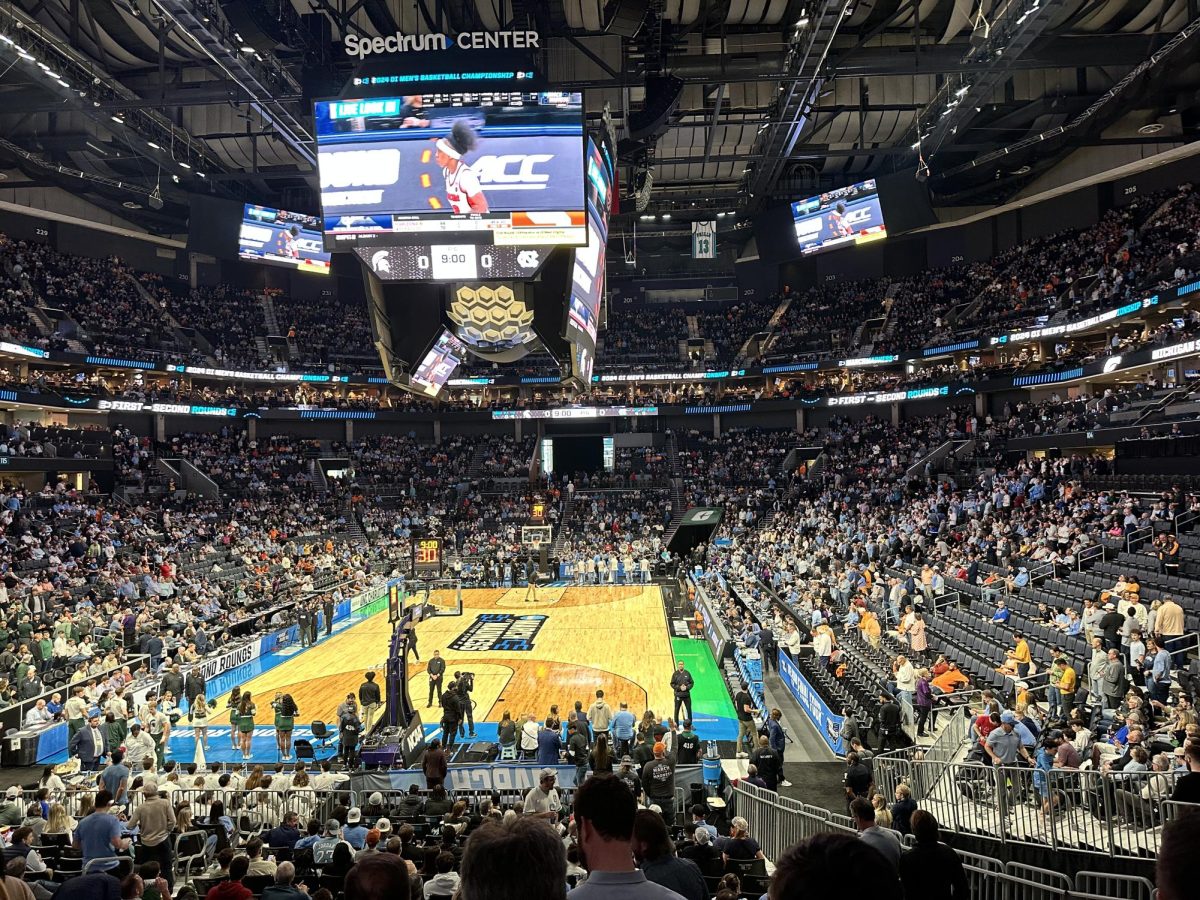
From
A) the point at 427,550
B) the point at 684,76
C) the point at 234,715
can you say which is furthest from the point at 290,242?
the point at 234,715

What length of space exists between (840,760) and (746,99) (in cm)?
2413

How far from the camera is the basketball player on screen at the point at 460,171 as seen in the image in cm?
1196

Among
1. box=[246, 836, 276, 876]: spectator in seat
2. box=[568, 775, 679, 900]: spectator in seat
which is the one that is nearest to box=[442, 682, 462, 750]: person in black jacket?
box=[246, 836, 276, 876]: spectator in seat

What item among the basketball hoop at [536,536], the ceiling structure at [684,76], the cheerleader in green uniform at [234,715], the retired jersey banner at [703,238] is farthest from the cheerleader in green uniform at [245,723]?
the retired jersey banner at [703,238]

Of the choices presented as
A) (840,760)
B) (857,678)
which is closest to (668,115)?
(857,678)

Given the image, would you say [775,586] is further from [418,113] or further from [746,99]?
[418,113]

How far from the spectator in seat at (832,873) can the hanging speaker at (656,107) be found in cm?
2461

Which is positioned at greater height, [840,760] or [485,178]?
[485,178]

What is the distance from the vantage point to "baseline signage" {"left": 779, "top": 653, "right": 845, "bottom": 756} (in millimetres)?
13789

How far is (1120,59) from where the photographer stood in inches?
994

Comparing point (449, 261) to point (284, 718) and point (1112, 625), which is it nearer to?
point (284, 718)

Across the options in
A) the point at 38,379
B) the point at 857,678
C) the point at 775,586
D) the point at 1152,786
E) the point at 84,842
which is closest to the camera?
the point at 84,842

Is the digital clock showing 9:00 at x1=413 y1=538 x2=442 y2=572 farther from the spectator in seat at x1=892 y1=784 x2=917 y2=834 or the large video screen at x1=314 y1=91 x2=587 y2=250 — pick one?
the spectator in seat at x1=892 y1=784 x2=917 y2=834

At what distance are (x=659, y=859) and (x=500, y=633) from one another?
23867 millimetres
